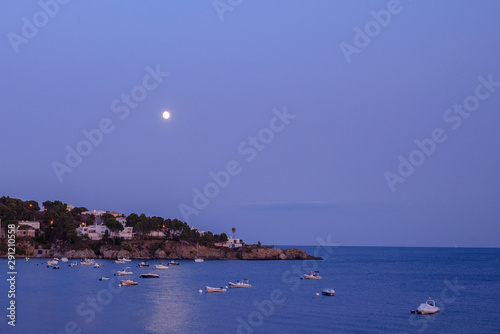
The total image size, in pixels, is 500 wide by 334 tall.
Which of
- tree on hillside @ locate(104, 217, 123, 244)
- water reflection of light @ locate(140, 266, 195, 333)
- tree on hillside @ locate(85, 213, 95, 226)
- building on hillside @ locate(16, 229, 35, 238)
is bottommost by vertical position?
water reflection of light @ locate(140, 266, 195, 333)

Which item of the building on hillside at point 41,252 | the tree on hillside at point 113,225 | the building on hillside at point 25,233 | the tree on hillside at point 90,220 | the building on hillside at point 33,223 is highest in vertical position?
the tree on hillside at point 90,220

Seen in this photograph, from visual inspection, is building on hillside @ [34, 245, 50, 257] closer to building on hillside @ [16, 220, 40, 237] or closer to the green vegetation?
the green vegetation

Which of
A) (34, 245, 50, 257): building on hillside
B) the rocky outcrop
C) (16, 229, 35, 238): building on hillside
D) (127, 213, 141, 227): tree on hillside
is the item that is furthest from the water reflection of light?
(127, 213, 141, 227): tree on hillside

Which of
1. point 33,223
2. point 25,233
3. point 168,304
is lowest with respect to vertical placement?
point 168,304

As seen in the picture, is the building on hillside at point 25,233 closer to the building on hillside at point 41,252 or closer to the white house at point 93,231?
the building on hillside at point 41,252

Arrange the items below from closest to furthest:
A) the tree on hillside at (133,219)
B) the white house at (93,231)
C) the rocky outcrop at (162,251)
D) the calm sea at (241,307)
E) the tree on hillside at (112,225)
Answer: the calm sea at (241,307)
the rocky outcrop at (162,251)
the tree on hillside at (112,225)
the white house at (93,231)
the tree on hillside at (133,219)

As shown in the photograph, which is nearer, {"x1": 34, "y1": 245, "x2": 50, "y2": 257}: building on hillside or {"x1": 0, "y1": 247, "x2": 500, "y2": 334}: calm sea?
{"x1": 0, "y1": 247, "x2": 500, "y2": 334}: calm sea

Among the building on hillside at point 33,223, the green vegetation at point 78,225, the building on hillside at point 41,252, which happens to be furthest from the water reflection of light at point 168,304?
the building on hillside at point 33,223

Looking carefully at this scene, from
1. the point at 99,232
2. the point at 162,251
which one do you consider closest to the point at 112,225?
the point at 99,232

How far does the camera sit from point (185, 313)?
→ 165 feet

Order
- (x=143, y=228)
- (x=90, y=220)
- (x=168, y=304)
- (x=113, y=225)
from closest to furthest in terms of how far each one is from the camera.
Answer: (x=168, y=304), (x=113, y=225), (x=143, y=228), (x=90, y=220)

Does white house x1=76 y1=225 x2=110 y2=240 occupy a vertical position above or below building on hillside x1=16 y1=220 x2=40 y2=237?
above

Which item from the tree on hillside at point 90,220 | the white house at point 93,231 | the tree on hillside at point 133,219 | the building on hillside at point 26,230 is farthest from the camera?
the tree on hillside at point 90,220

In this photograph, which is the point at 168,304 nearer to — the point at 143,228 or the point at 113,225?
the point at 113,225
